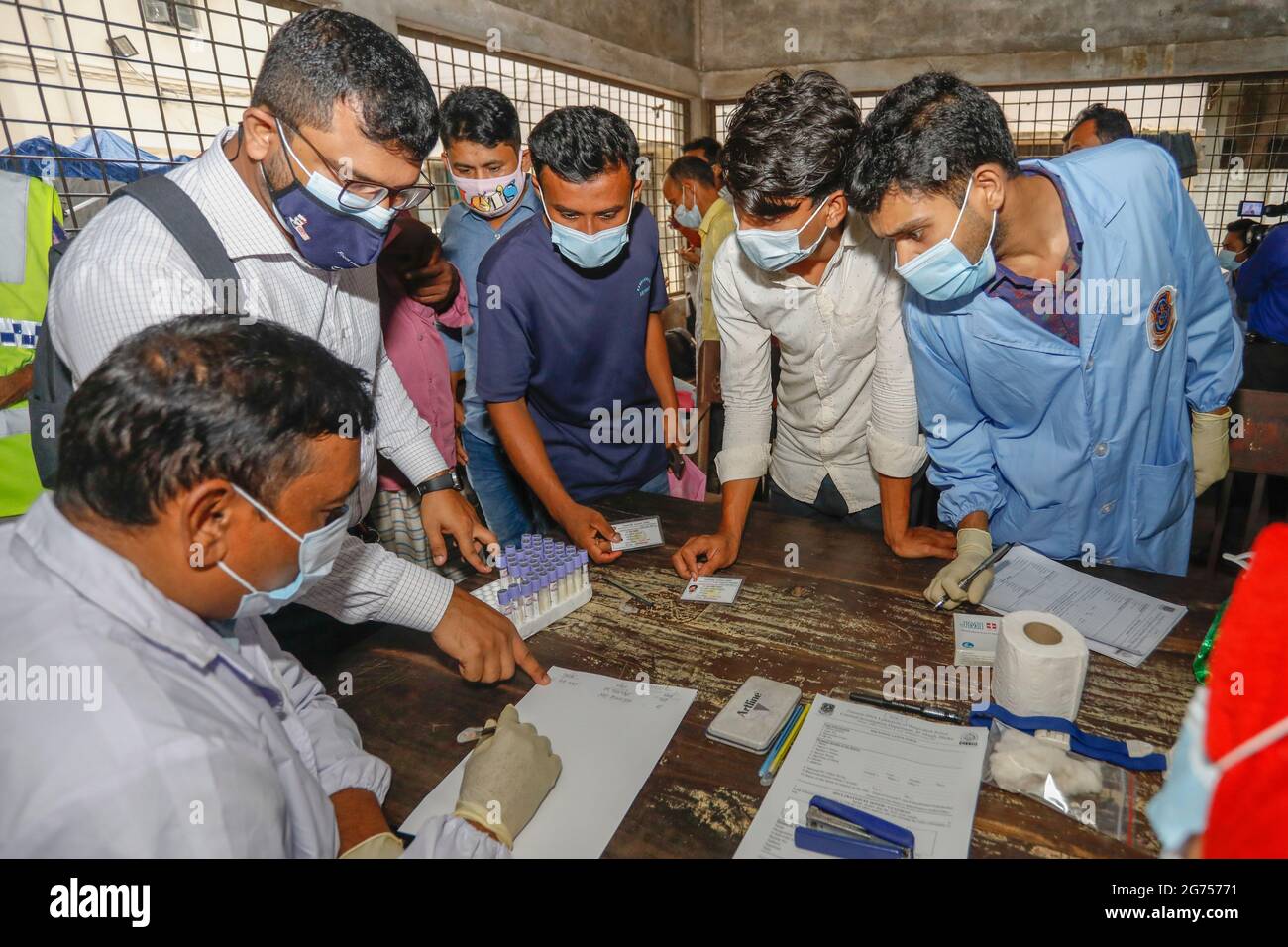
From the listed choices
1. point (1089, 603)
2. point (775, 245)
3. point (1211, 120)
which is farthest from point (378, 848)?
point (1211, 120)

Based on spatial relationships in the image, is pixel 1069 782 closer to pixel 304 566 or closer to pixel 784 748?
pixel 784 748

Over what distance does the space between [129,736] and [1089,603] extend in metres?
1.55

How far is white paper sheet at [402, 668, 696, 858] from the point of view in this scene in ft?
3.14

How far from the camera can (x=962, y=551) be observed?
1.53 metres

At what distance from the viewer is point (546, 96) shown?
16.0ft

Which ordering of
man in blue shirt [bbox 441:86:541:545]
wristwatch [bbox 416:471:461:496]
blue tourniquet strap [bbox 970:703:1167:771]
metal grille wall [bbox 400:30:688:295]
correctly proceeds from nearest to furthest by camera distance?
blue tourniquet strap [bbox 970:703:1167:771]
wristwatch [bbox 416:471:461:496]
man in blue shirt [bbox 441:86:541:545]
metal grille wall [bbox 400:30:688:295]

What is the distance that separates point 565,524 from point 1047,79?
5912 mm

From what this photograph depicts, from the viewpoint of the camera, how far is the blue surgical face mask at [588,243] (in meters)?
2.06

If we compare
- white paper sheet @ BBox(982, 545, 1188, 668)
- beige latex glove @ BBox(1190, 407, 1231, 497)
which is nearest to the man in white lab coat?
white paper sheet @ BBox(982, 545, 1188, 668)

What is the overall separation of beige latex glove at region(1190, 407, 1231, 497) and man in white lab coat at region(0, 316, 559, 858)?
5.99 feet

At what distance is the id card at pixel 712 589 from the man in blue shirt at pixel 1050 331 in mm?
416

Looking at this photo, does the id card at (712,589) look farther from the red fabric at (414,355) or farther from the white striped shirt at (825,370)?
the red fabric at (414,355)

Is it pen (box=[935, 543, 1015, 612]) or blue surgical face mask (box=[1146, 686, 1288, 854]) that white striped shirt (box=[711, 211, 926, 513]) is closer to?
pen (box=[935, 543, 1015, 612])

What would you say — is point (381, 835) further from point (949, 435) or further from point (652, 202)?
point (652, 202)
